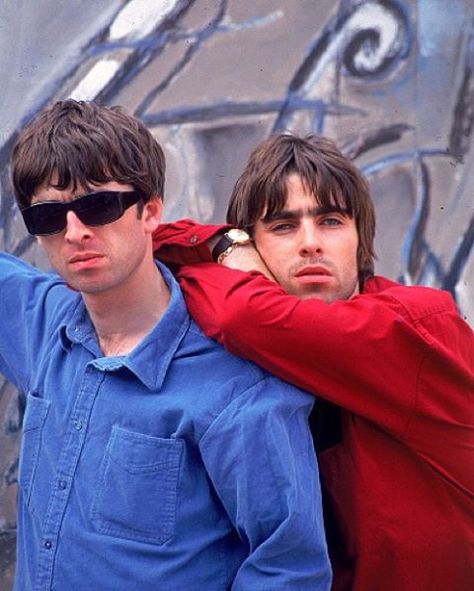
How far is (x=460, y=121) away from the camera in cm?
368

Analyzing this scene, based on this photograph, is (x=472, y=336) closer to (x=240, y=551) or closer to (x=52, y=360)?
(x=240, y=551)

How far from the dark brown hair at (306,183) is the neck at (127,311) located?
0.31m

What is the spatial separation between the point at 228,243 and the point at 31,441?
2.01 feet

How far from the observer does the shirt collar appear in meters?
1.88

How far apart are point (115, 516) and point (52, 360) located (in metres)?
0.40

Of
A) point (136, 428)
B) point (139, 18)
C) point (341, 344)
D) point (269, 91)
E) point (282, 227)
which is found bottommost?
point (136, 428)

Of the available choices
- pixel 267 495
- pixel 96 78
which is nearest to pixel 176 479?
pixel 267 495

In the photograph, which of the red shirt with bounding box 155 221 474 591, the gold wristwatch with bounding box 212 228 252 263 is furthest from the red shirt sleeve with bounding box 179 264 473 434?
the gold wristwatch with bounding box 212 228 252 263

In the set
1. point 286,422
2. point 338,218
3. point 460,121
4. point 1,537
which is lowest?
point 1,537

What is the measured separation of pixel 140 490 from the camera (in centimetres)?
183

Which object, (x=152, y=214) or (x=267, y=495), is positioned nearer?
(x=267, y=495)

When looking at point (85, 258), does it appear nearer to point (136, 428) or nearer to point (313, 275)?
→ point (136, 428)

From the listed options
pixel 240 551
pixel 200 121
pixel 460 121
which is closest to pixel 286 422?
pixel 240 551

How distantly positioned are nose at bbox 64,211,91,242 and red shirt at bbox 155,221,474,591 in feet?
0.91
